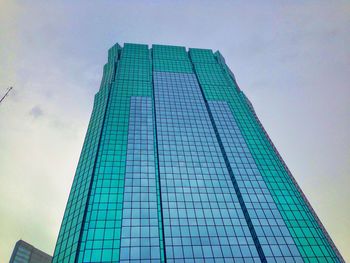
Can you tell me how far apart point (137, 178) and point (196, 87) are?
53378mm

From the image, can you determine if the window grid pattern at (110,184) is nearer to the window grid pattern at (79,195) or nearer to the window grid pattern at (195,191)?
the window grid pattern at (79,195)

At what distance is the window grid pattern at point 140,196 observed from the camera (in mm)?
56312

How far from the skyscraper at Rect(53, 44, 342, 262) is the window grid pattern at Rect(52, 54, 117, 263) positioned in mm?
325

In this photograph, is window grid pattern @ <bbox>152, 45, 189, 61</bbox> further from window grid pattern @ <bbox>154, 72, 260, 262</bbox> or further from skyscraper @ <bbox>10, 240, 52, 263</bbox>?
skyscraper @ <bbox>10, 240, 52, 263</bbox>

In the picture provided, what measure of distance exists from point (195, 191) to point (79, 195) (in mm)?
29267

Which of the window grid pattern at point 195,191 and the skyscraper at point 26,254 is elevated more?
the skyscraper at point 26,254

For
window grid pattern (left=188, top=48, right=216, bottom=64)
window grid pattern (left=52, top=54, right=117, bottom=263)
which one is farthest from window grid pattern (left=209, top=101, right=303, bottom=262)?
window grid pattern (left=52, top=54, right=117, bottom=263)

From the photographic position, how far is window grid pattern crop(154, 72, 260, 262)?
59.1 meters

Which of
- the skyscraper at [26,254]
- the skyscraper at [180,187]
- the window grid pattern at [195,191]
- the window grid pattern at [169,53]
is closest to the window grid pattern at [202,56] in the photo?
the window grid pattern at [169,53]

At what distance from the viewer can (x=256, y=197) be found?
2879 inches

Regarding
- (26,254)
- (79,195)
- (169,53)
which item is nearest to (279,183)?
(79,195)

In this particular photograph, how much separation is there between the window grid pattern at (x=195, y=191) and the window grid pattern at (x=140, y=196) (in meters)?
2.85

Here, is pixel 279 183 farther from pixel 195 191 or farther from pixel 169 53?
pixel 169 53

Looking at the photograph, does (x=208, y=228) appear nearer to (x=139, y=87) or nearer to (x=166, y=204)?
(x=166, y=204)
